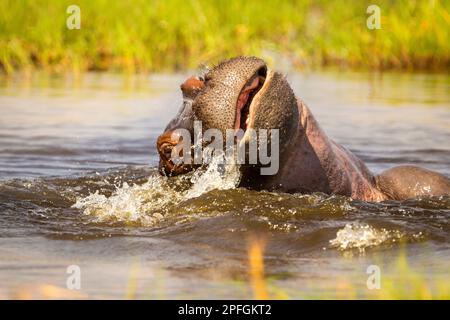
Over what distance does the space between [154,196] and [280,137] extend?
0.98 metres

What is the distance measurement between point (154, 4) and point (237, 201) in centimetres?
1154

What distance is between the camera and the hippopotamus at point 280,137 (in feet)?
14.0

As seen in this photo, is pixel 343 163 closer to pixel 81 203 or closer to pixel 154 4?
pixel 81 203

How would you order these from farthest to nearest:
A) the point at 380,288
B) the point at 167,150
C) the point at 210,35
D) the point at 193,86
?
the point at 210,35
the point at 167,150
the point at 193,86
the point at 380,288

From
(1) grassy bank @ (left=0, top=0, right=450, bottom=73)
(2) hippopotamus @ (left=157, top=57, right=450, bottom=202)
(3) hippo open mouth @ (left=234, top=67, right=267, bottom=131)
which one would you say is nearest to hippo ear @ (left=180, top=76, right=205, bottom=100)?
(2) hippopotamus @ (left=157, top=57, right=450, bottom=202)

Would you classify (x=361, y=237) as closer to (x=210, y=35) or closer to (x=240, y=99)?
(x=240, y=99)

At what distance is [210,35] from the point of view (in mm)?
15352

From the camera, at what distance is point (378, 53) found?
1571 cm

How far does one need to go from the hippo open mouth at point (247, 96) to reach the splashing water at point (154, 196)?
8.1 inches

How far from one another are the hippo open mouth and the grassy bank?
987 cm

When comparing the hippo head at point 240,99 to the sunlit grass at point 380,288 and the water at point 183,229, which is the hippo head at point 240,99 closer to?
the water at point 183,229

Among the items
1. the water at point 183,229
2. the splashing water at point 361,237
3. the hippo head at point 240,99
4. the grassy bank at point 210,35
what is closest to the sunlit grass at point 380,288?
the water at point 183,229

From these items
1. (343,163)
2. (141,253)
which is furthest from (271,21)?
(141,253)

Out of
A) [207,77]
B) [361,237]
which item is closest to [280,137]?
[207,77]
